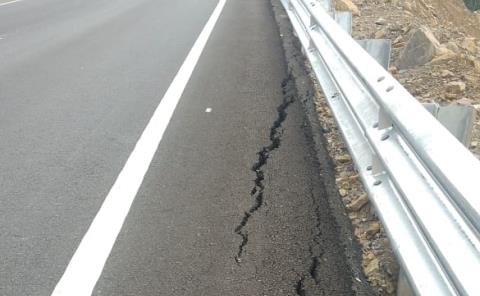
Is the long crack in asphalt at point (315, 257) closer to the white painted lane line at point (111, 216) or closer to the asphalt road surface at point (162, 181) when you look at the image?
the asphalt road surface at point (162, 181)

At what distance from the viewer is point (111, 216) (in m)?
3.23

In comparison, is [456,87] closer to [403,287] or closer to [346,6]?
[403,287]

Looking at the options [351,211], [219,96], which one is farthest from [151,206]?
[219,96]

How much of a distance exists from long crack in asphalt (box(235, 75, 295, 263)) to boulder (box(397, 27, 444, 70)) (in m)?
1.40

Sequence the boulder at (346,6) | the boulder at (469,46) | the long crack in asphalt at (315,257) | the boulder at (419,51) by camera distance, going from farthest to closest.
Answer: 1. the boulder at (346,6)
2. the boulder at (469,46)
3. the boulder at (419,51)
4. the long crack in asphalt at (315,257)

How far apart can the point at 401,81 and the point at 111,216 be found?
3.67 metres

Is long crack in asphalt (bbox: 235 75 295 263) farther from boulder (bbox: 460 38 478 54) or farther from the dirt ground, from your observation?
boulder (bbox: 460 38 478 54)

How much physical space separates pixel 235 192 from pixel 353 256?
999 millimetres

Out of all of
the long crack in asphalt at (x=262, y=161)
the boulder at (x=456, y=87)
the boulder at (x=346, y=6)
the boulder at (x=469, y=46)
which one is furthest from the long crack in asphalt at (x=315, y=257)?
the boulder at (x=346, y=6)

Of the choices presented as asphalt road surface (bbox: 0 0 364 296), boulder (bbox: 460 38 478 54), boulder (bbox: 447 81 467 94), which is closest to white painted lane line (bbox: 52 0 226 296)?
asphalt road surface (bbox: 0 0 364 296)

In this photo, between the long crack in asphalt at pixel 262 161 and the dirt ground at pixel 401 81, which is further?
the long crack in asphalt at pixel 262 161

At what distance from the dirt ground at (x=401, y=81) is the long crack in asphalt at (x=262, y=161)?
0.34 meters

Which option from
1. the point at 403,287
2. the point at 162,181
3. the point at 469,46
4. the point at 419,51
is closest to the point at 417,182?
the point at 403,287

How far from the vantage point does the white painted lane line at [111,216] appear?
8.61 feet
